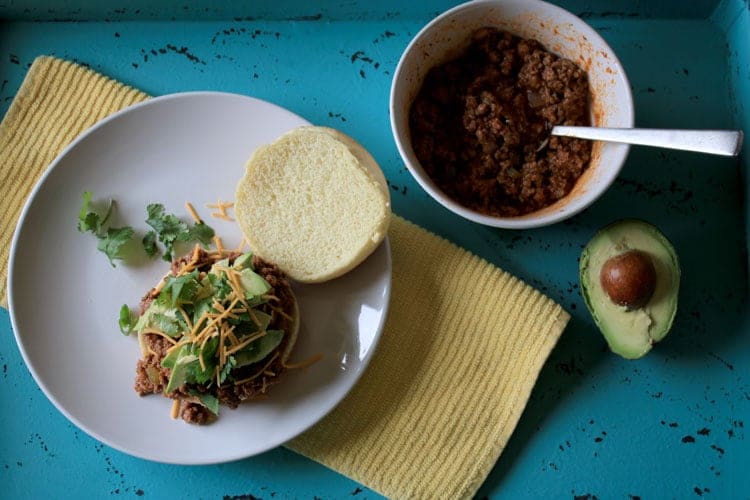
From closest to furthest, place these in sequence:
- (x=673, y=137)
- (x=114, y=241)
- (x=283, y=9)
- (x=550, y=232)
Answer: (x=673, y=137)
(x=114, y=241)
(x=550, y=232)
(x=283, y=9)

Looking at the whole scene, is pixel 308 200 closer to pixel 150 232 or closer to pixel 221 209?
pixel 221 209

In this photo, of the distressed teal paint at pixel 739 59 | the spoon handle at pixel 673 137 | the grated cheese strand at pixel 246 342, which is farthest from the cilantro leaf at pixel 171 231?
the distressed teal paint at pixel 739 59

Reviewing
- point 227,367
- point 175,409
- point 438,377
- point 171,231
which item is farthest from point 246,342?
point 438,377

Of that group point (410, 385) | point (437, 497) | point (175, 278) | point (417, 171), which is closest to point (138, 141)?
point (175, 278)

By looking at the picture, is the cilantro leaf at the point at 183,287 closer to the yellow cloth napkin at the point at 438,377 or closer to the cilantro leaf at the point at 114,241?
the cilantro leaf at the point at 114,241

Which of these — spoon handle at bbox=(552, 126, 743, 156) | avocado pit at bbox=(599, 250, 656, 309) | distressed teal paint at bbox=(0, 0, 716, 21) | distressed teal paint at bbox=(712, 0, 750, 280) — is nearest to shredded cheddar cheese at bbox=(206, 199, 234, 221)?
distressed teal paint at bbox=(0, 0, 716, 21)
